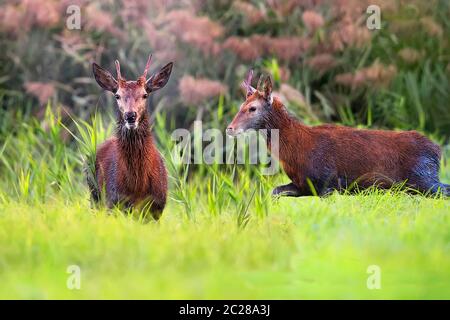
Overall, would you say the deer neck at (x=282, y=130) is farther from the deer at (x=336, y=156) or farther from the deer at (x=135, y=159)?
the deer at (x=135, y=159)

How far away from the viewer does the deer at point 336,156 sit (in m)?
7.19

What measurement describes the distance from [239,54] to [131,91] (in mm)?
5438

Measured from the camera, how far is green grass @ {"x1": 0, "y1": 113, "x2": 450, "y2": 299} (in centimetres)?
517

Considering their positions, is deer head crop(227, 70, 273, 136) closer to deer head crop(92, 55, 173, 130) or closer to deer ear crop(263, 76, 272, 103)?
deer ear crop(263, 76, 272, 103)

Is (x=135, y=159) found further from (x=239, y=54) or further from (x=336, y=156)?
(x=239, y=54)

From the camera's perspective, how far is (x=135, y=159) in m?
6.49

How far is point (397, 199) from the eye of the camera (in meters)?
6.87

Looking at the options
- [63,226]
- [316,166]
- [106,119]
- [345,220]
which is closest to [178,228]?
[63,226]

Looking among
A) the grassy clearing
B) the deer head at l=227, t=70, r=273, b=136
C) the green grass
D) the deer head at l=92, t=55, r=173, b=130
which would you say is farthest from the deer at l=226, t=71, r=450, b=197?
the deer head at l=92, t=55, r=173, b=130

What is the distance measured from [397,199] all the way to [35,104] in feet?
23.7

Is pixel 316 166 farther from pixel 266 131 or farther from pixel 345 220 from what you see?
pixel 345 220

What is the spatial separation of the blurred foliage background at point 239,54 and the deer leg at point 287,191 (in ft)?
12.2

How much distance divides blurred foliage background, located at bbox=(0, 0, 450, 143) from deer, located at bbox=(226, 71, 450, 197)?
135 inches

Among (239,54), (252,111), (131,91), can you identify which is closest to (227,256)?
(131,91)
